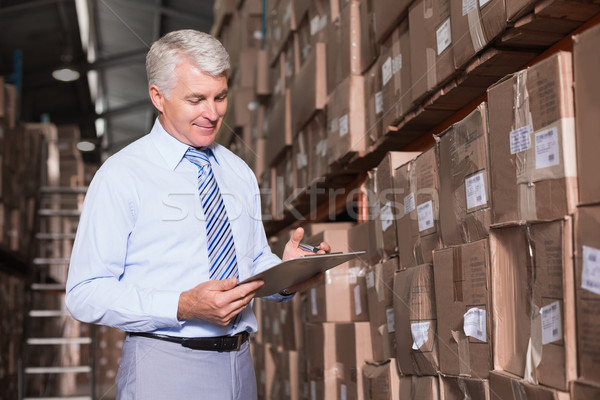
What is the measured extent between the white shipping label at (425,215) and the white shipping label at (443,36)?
0.46m

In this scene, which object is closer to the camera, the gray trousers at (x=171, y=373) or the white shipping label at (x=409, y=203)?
the gray trousers at (x=171, y=373)

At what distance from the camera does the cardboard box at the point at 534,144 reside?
1.32 m

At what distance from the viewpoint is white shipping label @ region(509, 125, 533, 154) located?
1449 mm

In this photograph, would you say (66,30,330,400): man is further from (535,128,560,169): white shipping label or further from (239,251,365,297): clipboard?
(535,128,560,169): white shipping label

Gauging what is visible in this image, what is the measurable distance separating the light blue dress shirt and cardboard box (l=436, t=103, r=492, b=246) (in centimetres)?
58

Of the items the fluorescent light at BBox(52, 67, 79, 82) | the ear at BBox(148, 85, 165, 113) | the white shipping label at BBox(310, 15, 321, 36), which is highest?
the fluorescent light at BBox(52, 67, 79, 82)

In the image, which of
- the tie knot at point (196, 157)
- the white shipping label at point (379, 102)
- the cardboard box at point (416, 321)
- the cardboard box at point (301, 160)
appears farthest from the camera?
the cardboard box at point (301, 160)

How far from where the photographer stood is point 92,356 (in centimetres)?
622

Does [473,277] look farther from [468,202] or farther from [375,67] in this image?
[375,67]

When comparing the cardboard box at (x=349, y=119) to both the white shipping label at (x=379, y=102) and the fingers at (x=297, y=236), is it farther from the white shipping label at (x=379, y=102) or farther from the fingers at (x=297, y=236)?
the fingers at (x=297, y=236)

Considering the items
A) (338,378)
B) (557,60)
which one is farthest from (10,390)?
(557,60)

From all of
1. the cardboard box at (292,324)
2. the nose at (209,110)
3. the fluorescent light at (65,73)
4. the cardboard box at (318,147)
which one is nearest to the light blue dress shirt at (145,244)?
the nose at (209,110)

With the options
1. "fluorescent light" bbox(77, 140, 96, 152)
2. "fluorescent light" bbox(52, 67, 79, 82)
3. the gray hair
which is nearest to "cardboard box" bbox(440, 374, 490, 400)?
the gray hair

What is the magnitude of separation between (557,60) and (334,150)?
5.65 ft
